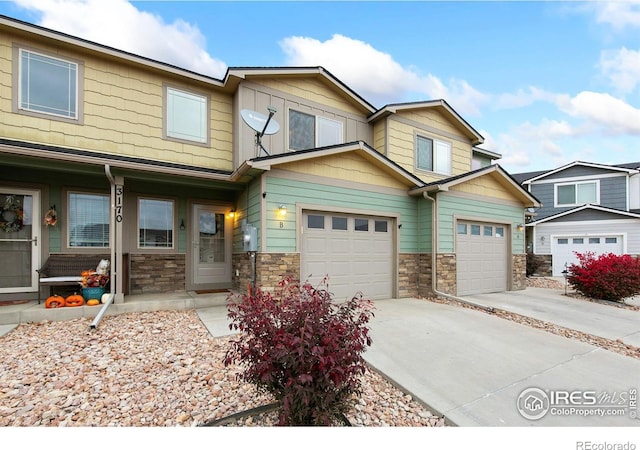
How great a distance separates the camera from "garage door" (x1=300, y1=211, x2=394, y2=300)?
6559mm

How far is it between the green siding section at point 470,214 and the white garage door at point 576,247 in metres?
6.04

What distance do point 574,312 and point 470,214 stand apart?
3.25m

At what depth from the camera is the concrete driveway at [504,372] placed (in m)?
2.67

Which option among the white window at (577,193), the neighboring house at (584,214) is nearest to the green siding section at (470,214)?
Result: the neighboring house at (584,214)

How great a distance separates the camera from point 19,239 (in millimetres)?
6000

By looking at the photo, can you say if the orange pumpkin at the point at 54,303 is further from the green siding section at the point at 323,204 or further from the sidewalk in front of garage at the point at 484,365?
the green siding section at the point at 323,204

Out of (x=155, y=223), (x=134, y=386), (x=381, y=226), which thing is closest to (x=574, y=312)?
(x=381, y=226)

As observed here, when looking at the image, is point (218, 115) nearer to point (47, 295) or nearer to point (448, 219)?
point (47, 295)

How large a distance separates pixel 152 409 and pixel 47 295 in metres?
5.51

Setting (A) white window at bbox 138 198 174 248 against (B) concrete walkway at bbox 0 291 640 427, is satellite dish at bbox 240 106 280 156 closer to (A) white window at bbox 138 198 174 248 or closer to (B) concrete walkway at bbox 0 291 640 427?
(A) white window at bbox 138 198 174 248

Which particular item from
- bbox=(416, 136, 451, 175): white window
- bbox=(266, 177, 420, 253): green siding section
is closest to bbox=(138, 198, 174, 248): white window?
bbox=(266, 177, 420, 253): green siding section

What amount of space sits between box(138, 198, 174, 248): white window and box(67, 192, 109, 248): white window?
69 centimetres

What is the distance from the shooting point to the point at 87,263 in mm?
6387

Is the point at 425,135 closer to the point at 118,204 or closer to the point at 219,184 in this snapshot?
the point at 219,184
